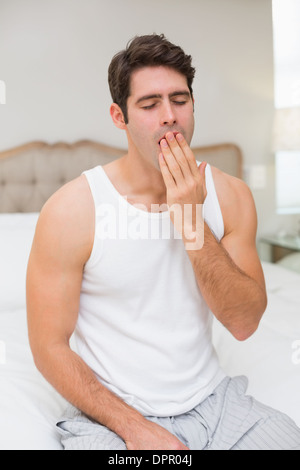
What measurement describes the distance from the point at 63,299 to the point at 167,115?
1.32ft

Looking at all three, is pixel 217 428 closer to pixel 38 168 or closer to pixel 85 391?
pixel 85 391

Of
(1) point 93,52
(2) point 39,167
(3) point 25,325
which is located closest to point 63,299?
(3) point 25,325

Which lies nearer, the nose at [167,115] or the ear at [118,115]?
the nose at [167,115]

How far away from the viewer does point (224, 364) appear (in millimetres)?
1217

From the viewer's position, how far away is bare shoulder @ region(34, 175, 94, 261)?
2.81ft

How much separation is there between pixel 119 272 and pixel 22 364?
0.46 m

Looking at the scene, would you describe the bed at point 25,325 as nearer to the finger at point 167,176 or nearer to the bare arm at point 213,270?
the bare arm at point 213,270

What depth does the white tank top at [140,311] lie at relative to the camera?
0.88m

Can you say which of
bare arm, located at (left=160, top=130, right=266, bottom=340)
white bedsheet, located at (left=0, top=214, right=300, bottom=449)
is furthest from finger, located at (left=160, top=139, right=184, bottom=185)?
white bedsheet, located at (left=0, top=214, right=300, bottom=449)

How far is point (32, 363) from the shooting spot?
1.17 m

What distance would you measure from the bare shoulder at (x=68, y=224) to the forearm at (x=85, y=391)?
7.4 inches

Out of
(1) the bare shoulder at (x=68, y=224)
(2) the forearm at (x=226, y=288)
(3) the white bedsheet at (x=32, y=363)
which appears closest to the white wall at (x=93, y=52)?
(3) the white bedsheet at (x=32, y=363)

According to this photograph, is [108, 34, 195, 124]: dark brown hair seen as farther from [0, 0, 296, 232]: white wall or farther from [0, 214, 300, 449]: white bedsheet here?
[0, 0, 296, 232]: white wall

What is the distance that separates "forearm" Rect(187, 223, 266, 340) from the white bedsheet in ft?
0.82
